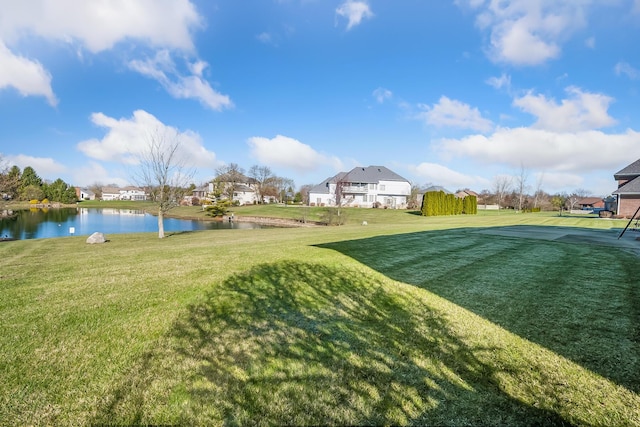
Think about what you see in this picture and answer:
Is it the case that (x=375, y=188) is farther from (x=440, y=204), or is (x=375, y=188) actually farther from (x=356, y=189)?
(x=440, y=204)

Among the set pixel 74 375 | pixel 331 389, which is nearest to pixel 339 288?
pixel 331 389

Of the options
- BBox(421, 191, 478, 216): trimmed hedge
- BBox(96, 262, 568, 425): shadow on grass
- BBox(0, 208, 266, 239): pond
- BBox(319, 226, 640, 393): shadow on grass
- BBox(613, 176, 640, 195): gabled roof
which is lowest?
BBox(0, 208, 266, 239): pond

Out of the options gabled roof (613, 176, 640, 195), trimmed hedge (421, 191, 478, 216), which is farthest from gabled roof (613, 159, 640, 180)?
trimmed hedge (421, 191, 478, 216)

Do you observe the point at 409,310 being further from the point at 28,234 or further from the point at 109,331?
the point at 28,234

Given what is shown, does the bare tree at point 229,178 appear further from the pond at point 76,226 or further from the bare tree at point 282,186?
the pond at point 76,226

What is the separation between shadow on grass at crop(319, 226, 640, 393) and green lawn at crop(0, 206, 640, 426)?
0.04 m

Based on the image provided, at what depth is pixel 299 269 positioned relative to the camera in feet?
22.9

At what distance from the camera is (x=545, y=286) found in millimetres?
6195

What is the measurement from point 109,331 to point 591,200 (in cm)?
12443

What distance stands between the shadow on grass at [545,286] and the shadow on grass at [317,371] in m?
1.09

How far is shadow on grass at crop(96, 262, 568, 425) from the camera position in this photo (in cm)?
266

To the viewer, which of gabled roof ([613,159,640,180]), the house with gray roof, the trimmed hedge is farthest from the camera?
the trimmed hedge

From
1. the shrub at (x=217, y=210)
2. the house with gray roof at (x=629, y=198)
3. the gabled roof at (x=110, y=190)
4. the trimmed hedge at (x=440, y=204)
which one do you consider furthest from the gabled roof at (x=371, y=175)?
the gabled roof at (x=110, y=190)

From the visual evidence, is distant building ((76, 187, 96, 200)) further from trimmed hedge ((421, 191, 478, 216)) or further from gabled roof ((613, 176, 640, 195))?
gabled roof ((613, 176, 640, 195))
